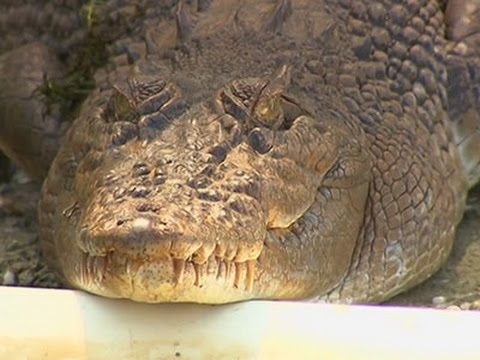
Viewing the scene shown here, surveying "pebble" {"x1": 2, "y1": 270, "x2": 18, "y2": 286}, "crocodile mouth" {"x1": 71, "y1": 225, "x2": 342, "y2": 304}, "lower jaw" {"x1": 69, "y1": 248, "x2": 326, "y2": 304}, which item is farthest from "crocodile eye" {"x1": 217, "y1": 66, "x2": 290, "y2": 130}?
"pebble" {"x1": 2, "y1": 270, "x2": 18, "y2": 286}

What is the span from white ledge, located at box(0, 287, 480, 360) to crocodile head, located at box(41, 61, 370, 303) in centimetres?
8

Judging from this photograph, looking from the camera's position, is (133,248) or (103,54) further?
(103,54)

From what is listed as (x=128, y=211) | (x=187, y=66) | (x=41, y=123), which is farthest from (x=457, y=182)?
(x=128, y=211)

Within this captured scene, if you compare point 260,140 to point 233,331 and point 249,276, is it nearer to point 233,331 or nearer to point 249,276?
point 249,276

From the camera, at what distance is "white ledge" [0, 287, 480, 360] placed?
3518mm

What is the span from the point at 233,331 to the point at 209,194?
1.07ft

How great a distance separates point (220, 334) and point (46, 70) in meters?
1.82

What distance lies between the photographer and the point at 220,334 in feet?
11.7

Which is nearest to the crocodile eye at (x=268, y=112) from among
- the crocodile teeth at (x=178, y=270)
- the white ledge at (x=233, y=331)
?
the white ledge at (x=233, y=331)

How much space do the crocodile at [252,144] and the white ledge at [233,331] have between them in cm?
8

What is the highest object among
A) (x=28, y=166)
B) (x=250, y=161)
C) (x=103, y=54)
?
(x=250, y=161)

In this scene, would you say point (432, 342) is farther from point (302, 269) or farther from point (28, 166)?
point (28, 166)

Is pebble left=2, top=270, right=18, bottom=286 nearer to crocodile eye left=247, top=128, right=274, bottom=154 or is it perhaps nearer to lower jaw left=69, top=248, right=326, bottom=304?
lower jaw left=69, top=248, right=326, bottom=304

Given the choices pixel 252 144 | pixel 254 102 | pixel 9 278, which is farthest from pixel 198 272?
pixel 9 278
